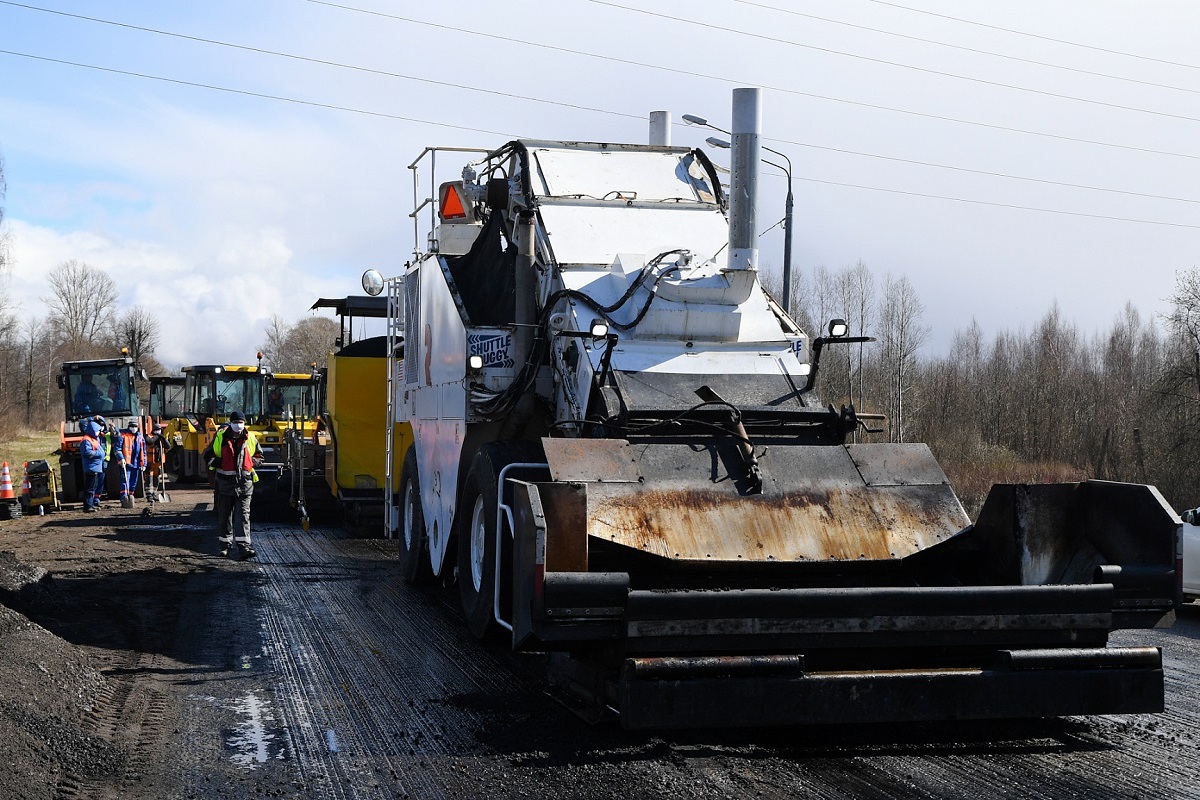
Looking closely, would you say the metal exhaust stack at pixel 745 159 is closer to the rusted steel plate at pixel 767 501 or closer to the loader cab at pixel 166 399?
the rusted steel plate at pixel 767 501

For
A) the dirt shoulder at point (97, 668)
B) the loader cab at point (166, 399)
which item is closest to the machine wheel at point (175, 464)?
the loader cab at point (166, 399)

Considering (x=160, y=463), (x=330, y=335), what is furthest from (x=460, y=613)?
(x=330, y=335)

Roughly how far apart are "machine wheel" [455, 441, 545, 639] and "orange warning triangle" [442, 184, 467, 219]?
3.04m

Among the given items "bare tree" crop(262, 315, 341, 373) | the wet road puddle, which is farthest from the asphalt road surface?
"bare tree" crop(262, 315, 341, 373)

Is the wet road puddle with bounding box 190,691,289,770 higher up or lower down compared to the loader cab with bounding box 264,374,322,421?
lower down

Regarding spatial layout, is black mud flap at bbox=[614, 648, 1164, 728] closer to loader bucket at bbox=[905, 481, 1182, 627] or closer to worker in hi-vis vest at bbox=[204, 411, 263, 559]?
loader bucket at bbox=[905, 481, 1182, 627]

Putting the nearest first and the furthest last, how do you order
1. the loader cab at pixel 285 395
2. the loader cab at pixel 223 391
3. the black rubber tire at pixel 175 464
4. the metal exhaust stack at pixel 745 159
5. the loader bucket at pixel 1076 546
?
the loader bucket at pixel 1076 546 < the metal exhaust stack at pixel 745 159 < the loader cab at pixel 223 391 < the loader cab at pixel 285 395 < the black rubber tire at pixel 175 464

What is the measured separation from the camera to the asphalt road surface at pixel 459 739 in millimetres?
4891

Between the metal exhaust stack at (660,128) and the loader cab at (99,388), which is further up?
the metal exhaust stack at (660,128)

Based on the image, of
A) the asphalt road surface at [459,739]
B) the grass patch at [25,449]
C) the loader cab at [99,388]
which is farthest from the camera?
the grass patch at [25,449]

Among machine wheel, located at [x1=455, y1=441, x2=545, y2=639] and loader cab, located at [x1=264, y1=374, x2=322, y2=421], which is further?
loader cab, located at [x1=264, y1=374, x2=322, y2=421]

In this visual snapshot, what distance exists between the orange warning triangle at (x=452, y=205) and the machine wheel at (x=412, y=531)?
2.21 metres

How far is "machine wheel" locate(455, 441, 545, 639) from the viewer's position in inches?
273

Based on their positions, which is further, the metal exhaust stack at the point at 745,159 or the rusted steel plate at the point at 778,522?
the metal exhaust stack at the point at 745,159
